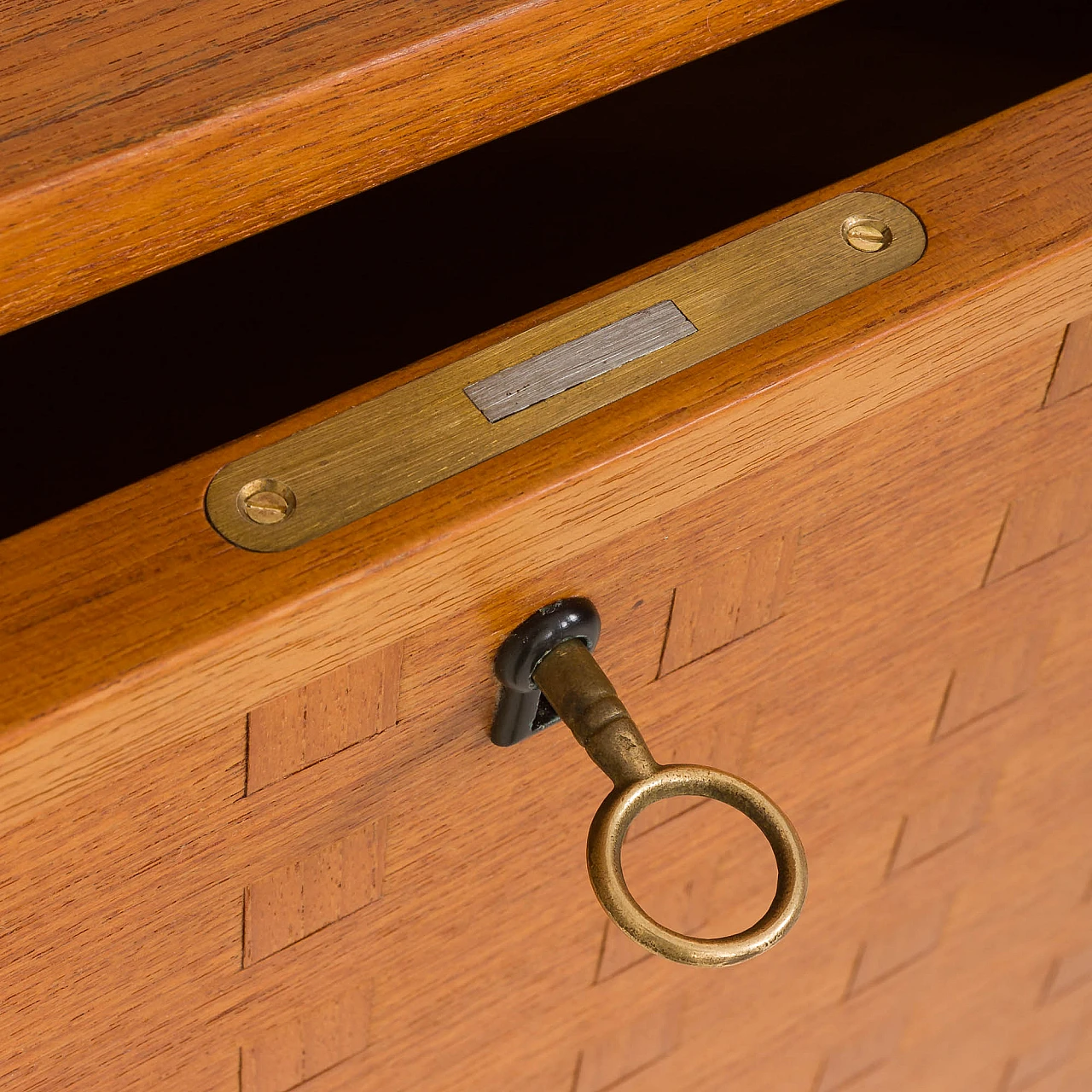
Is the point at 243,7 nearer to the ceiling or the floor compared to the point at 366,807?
nearer to the ceiling

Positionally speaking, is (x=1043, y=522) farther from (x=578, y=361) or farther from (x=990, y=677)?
(x=578, y=361)

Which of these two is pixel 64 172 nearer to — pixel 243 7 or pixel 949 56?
pixel 243 7

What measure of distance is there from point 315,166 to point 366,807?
163mm

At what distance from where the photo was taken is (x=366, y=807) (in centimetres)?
41

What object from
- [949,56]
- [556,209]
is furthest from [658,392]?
[949,56]

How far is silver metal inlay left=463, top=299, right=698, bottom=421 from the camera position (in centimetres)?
37

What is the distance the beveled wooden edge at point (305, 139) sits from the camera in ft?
1.10

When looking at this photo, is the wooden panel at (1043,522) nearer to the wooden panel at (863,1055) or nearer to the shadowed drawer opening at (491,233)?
→ the shadowed drawer opening at (491,233)

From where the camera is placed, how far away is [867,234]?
1.33ft

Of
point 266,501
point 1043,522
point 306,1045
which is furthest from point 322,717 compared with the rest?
point 1043,522

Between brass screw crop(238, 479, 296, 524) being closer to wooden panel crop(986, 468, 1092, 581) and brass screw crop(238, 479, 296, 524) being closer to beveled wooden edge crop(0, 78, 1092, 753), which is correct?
beveled wooden edge crop(0, 78, 1092, 753)

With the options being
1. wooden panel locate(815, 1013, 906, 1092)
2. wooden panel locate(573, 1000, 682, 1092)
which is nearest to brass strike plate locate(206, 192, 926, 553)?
wooden panel locate(573, 1000, 682, 1092)

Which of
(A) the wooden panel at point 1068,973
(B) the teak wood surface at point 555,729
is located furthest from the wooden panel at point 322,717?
(A) the wooden panel at point 1068,973

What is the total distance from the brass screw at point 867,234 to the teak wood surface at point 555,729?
0.04 ft
